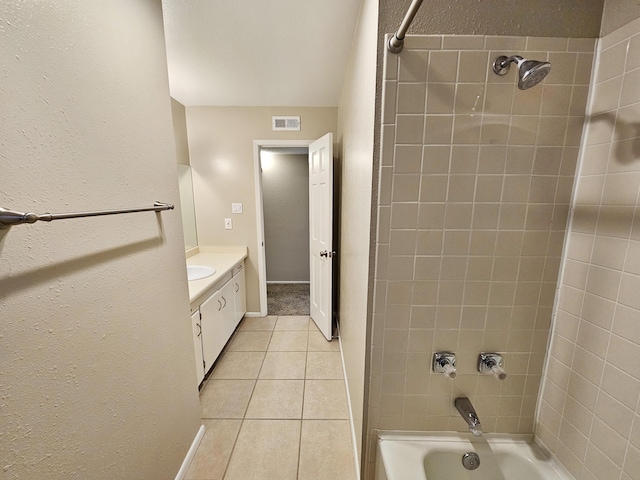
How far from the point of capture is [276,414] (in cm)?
171

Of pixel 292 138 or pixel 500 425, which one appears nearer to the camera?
pixel 500 425

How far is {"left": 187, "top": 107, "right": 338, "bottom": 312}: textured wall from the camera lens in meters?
2.65

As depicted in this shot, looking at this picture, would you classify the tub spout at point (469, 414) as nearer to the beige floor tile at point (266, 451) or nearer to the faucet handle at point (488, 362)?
the faucet handle at point (488, 362)

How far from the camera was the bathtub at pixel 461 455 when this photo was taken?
3.38ft

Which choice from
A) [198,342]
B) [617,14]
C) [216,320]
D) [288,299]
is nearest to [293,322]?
[288,299]

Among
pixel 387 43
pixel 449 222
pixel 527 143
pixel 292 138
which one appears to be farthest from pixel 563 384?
pixel 292 138

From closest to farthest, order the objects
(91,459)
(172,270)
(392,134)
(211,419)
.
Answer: (91,459), (392,134), (172,270), (211,419)

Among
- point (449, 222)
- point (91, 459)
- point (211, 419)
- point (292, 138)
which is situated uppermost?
point (292, 138)

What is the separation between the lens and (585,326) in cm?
91

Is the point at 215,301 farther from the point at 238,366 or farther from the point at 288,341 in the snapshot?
the point at 288,341

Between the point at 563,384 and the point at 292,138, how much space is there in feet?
9.00

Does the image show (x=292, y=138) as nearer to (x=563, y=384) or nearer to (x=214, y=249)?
(x=214, y=249)

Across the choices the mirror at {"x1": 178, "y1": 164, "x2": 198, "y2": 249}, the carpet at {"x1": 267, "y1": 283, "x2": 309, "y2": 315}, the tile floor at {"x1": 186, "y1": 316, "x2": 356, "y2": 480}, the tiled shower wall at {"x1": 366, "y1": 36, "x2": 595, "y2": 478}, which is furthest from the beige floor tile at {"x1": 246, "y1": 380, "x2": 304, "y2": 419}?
the mirror at {"x1": 178, "y1": 164, "x2": 198, "y2": 249}

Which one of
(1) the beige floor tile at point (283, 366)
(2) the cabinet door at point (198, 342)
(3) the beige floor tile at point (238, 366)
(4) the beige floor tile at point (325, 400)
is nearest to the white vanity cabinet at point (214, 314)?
(2) the cabinet door at point (198, 342)
